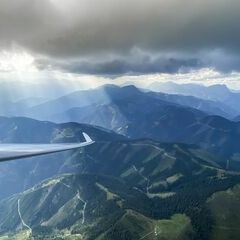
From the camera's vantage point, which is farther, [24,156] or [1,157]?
[24,156]

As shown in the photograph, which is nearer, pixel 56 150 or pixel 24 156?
pixel 24 156

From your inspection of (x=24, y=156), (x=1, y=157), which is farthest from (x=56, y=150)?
(x=1, y=157)

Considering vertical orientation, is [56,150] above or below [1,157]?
below

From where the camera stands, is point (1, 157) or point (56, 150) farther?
point (56, 150)

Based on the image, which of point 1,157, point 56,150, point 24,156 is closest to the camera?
point 1,157

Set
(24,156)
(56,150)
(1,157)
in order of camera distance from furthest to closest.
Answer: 1. (56,150)
2. (24,156)
3. (1,157)

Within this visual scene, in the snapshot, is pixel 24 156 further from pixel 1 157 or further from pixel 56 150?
pixel 56 150
